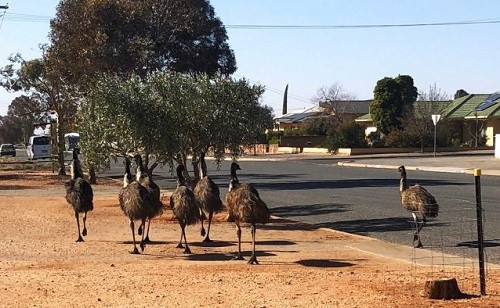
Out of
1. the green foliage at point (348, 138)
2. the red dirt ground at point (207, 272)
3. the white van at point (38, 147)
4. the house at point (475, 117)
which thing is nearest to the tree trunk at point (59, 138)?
the red dirt ground at point (207, 272)

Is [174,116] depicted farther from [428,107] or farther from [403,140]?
[428,107]

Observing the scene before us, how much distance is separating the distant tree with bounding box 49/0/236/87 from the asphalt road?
5891 mm

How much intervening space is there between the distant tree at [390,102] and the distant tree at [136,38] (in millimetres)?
38502

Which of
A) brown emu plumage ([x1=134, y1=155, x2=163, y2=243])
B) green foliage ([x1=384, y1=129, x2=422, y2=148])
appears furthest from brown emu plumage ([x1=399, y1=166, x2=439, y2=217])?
green foliage ([x1=384, y1=129, x2=422, y2=148])

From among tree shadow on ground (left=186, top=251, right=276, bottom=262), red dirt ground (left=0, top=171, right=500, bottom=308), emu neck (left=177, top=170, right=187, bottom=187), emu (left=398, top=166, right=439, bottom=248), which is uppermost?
emu neck (left=177, top=170, right=187, bottom=187)

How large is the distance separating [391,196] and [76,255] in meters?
15.1

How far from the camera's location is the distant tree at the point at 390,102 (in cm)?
7669

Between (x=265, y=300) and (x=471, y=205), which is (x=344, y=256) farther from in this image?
(x=471, y=205)

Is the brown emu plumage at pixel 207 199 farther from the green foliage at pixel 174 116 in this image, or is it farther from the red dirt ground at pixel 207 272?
the green foliage at pixel 174 116

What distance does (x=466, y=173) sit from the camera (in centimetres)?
4128

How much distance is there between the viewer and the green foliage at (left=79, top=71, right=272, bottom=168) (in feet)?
73.9

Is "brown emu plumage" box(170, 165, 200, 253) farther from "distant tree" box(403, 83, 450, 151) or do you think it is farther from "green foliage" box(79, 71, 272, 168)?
"distant tree" box(403, 83, 450, 151)

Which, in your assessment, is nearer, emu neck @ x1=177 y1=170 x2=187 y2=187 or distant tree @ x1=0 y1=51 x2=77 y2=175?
emu neck @ x1=177 y1=170 x2=187 y2=187

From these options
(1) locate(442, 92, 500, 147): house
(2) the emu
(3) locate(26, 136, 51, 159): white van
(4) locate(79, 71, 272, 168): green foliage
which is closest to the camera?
(2) the emu
